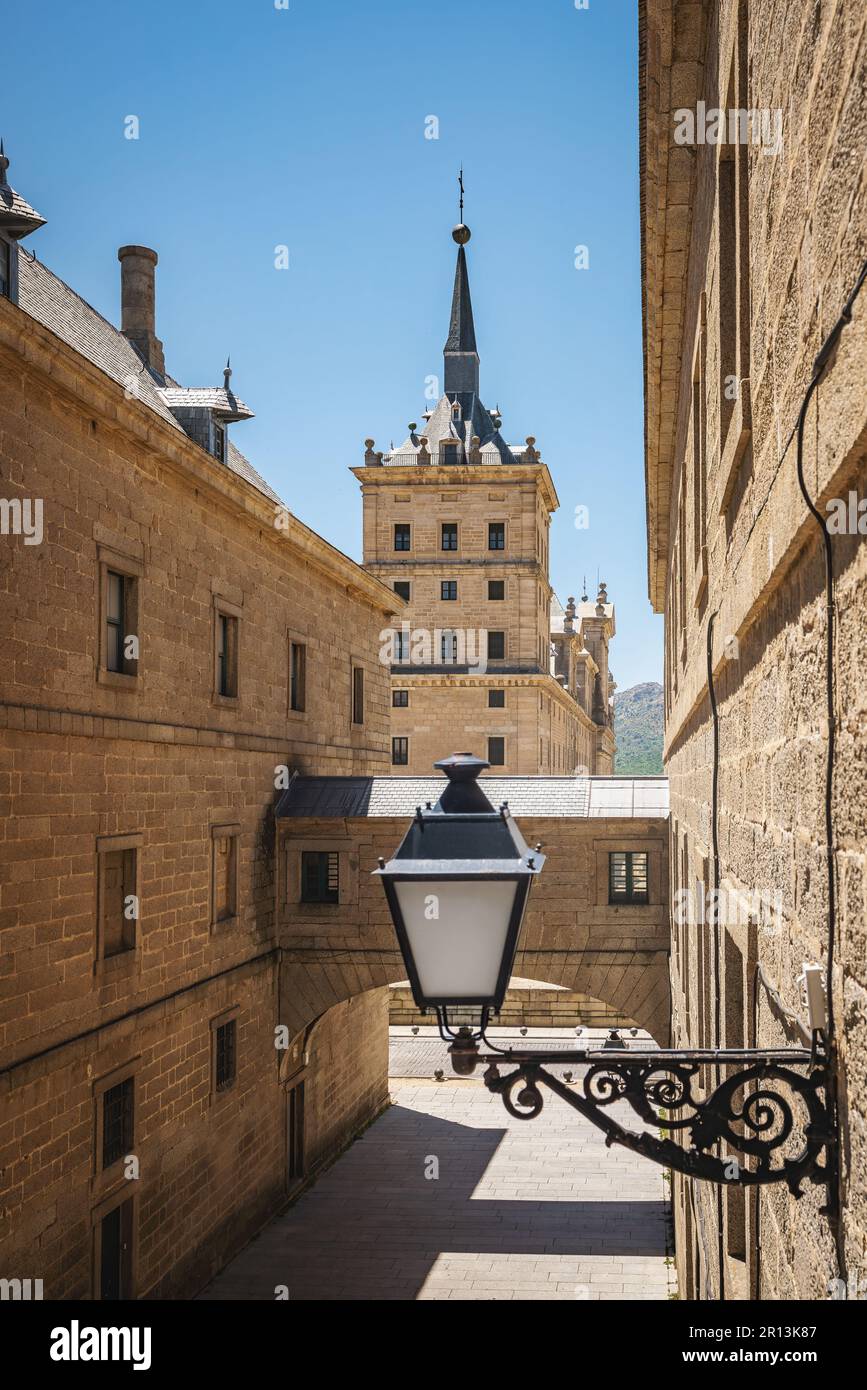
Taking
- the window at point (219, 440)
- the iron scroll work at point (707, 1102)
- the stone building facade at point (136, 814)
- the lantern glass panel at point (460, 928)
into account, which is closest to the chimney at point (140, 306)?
the stone building facade at point (136, 814)

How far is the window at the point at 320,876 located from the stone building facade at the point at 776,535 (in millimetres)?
13701

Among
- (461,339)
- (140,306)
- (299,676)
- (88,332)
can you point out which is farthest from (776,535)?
(461,339)

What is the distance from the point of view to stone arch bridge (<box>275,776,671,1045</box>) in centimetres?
1986

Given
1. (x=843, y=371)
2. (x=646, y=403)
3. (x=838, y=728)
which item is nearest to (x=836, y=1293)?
(x=838, y=728)

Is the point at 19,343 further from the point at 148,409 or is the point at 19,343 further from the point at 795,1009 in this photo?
the point at 795,1009

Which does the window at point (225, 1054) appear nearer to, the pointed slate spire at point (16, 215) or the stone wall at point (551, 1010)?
the pointed slate spire at point (16, 215)

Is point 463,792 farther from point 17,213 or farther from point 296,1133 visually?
point 296,1133

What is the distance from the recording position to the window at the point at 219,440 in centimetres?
2178

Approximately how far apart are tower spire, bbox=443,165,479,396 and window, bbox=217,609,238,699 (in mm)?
38140

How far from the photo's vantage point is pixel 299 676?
23.4 meters

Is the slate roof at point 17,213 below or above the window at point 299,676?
above

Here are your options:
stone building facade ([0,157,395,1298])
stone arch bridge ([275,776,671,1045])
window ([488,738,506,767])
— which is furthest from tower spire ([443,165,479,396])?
stone arch bridge ([275,776,671,1045])

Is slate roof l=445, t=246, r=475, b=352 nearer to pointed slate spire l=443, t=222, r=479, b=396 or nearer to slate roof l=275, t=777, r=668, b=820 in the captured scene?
pointed slate spire l=443, t=222, r=479, b=396

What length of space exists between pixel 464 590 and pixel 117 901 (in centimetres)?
3691
